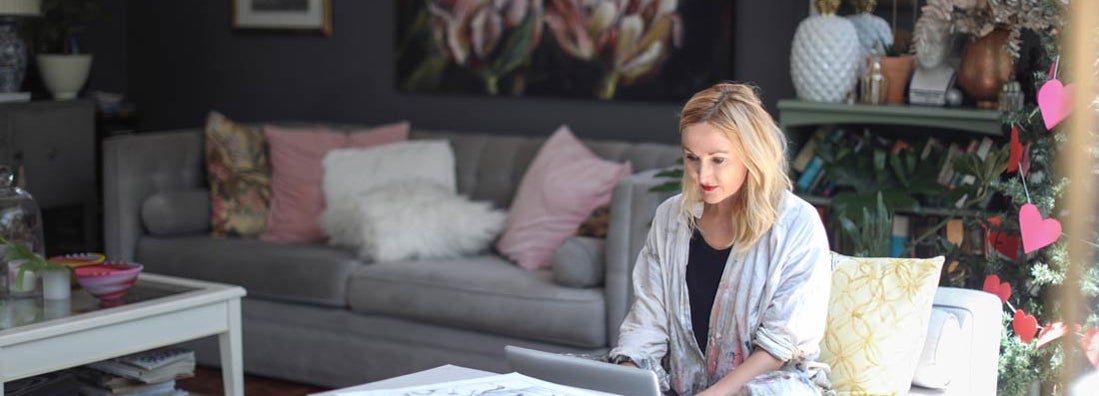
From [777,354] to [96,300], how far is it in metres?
1.90

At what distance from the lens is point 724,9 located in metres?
4.54

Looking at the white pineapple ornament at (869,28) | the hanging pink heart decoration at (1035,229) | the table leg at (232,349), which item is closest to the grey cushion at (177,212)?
the table leg at (232,349)

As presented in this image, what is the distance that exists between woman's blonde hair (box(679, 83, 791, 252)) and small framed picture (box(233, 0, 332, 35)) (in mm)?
3355

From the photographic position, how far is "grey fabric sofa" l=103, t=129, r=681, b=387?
3.89 metres

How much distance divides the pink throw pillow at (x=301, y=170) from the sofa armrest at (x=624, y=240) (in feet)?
4.06

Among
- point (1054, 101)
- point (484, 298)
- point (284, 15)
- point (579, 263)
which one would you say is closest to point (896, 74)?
point (1054, 101)

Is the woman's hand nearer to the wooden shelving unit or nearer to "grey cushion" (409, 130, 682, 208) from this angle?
the wooden shelving unit

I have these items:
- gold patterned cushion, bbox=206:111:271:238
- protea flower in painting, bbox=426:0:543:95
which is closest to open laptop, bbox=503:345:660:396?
gold patterned cushion, bbox=206:111:271:238

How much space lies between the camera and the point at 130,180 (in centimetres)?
475

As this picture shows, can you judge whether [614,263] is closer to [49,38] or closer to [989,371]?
[989,371]

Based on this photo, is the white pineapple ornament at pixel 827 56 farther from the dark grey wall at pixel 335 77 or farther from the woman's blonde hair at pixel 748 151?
the woman's blonde hair at pixel 748 151

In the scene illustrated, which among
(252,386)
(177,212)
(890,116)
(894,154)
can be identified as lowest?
(252,386)

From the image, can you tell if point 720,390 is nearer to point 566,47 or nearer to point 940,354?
point 940,354

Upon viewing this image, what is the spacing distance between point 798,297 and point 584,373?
42 cm
